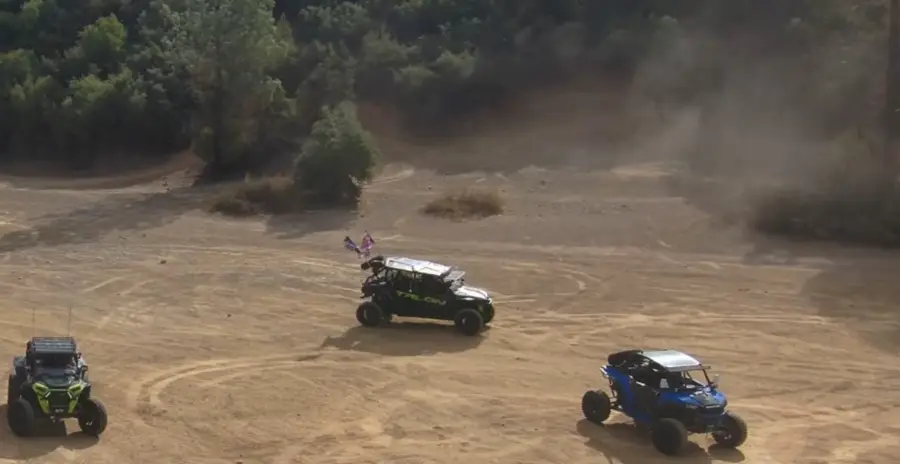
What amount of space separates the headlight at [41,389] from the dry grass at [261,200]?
2054 centimetres

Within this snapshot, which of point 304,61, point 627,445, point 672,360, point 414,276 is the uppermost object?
point 304,61

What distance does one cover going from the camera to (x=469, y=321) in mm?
23422

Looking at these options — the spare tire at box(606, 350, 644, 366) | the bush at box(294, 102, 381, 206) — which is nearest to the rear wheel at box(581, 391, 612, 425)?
the spare tire at box(606, 350, 644, 366)

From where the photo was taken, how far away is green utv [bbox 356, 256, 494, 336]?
23594 mm

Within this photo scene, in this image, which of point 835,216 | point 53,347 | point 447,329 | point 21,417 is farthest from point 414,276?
point 835,216

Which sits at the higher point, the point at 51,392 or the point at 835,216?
the point at 835,216

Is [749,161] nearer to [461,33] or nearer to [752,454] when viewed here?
[461,33]

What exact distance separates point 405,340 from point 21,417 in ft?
28.0

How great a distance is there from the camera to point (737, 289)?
1093 inches

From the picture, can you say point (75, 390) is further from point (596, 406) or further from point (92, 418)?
point (596, 406)

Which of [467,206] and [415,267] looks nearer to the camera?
[415,267]

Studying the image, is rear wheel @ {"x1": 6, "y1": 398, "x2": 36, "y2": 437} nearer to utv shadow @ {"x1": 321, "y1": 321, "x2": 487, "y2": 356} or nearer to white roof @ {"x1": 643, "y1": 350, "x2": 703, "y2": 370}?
utv shadow @ {"x1": 321, "y1": 321, "x2": 487, "y2": 356}

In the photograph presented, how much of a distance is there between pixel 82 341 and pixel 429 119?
2746 centimetres

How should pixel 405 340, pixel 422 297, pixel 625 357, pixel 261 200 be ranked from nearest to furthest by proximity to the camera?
pixel 625 357 → pixel 405 340 → pixel 422 297 → pixel 261 200
